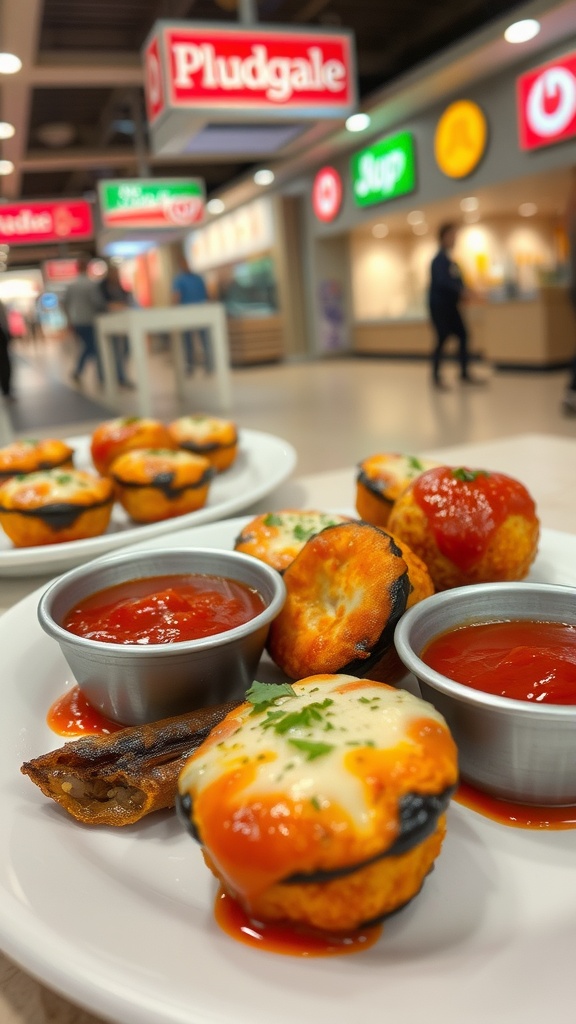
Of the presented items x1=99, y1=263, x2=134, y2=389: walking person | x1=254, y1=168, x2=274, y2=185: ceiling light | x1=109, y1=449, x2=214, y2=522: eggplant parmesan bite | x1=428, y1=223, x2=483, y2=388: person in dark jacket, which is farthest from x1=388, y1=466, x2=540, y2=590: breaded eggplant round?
x1=254, y1=168, x2=274, y2=185: ceiling light

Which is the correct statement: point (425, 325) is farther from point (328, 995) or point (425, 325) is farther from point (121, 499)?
point (328, 995)

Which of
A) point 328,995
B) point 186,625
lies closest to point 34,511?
point 186,625

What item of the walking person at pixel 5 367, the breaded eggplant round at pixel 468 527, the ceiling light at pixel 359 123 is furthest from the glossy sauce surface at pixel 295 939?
the ceiling light at pixel 359 123

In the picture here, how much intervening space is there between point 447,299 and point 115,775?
9.44 meters

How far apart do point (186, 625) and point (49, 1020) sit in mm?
518

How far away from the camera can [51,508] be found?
167 cm

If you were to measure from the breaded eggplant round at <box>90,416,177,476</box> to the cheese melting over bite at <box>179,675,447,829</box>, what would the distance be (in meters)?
1.55

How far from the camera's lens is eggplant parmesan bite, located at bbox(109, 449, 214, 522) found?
1.85 metres

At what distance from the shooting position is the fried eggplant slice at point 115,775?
2.64 ft

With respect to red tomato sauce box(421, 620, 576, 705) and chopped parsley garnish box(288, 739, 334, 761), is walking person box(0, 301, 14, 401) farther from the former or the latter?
chopped parsley garnish box(288, 739, 334, 761)

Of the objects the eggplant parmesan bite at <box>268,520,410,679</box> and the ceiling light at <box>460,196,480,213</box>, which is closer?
the eggplant parmesan bite at <box>268,520,410,679</box>

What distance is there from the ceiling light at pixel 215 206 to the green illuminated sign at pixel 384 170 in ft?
18.3

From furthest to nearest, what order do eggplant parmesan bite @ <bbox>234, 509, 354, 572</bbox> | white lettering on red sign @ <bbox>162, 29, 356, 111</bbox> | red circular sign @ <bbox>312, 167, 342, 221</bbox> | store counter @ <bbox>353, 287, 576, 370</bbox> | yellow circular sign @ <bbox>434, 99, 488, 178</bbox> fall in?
1. red circular sign @ <bbox>312, 167, 342, 221</bbox>
2. yellow circular sign @ <bbox>434, 99, 488, 178</bbox>
3. store counter @ <bbox>353, 287, 576, 370</bbox>
4. white lettering on red sign @ <bbox>162, 29, 356, 111</bbox>
5. eggplant parmesan bite @ <bbox>234, 509, 354, 572</bbox>

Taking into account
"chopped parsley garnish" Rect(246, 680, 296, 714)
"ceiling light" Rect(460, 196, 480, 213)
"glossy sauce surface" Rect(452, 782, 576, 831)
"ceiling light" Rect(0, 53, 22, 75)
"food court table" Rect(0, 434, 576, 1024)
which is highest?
"ceiling light" Rect(0, 53, 22, 75)
